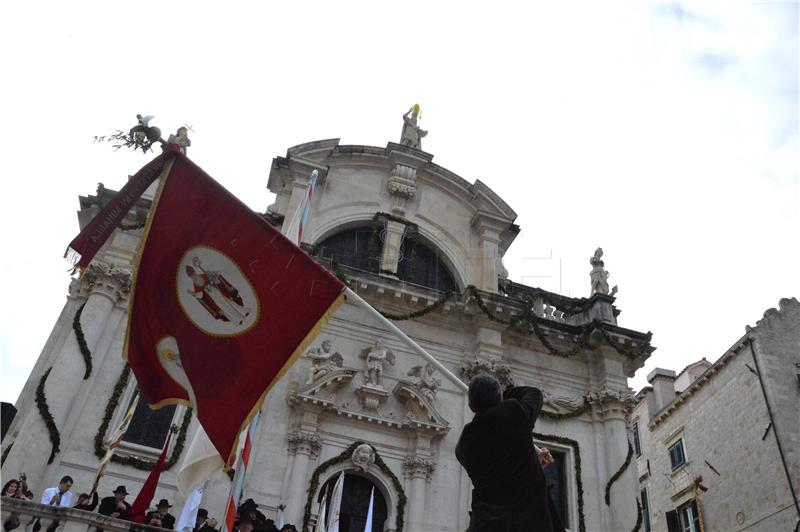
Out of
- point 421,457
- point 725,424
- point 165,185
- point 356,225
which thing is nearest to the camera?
point 165,185

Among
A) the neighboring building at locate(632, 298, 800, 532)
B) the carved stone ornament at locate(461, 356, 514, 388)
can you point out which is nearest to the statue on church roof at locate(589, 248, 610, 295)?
the carved stone ornament at locate(461, 356, 514, 388)

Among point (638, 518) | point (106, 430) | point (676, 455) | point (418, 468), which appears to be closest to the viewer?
point (106, 430)

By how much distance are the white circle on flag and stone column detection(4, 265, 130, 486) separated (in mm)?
7722

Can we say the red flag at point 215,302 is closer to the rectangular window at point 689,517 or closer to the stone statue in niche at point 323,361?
the stone statue in niche at point 323,361

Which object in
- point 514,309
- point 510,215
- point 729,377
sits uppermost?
point 510,215

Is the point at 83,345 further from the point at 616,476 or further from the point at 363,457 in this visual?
the point at 616,476

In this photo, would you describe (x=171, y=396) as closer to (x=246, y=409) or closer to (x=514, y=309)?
(x=246, y=409)

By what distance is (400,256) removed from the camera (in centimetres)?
2067

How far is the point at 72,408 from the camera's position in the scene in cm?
1502

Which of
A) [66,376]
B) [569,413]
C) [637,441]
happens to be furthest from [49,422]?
[637,441]

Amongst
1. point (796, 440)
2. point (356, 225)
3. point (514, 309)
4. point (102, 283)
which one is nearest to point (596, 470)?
point (514, 309)

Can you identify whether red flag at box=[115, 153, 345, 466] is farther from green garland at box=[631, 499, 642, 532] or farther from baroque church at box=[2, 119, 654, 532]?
green garland at box=[631, 499, 642, 532]

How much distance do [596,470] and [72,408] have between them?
1298 centimetres

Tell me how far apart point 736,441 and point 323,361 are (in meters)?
15.8
